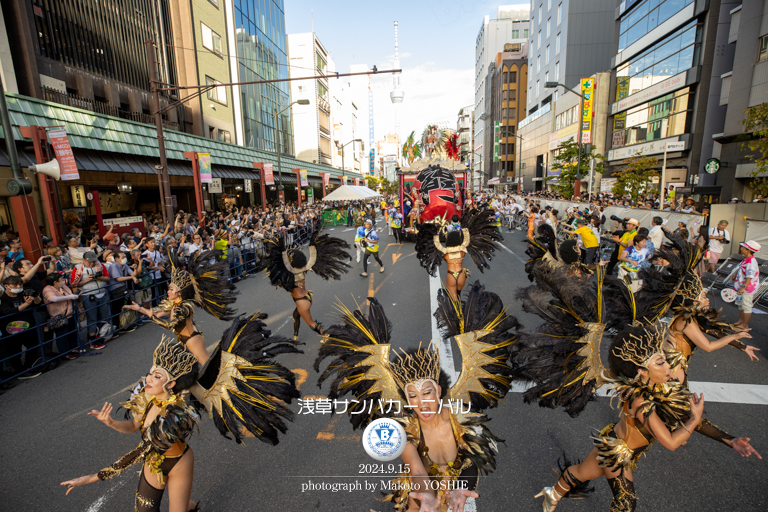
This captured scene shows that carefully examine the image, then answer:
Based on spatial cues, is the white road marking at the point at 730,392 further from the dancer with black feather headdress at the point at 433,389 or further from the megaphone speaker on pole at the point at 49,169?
the megaphone speaker on pole at the point at 49,169

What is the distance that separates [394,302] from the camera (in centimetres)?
812

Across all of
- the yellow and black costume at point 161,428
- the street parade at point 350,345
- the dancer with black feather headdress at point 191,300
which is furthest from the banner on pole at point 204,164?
the yellow and black costume at point 161,428

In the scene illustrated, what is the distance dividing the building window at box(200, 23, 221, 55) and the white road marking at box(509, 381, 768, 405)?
95.1 feet

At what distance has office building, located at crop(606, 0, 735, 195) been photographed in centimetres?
2194

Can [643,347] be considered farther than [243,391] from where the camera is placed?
No

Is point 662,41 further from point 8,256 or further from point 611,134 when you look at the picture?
point 8,256

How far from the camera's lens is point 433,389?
87.7 inches

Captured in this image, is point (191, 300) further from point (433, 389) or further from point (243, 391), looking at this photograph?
point (433, 389)

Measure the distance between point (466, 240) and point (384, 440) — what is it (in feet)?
18.4

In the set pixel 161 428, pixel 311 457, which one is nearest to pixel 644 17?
pixel 311 457

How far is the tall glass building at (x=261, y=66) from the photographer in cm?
3080

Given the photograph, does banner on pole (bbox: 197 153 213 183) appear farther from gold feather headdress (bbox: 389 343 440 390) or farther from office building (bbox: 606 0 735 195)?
office building (bbox: 606 0 735 195)

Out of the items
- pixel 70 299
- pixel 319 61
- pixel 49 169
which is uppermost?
pixel 319 61

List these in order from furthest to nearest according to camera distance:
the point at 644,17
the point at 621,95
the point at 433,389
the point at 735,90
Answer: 1. the point at 621,95
2. the point at 644,17
3. the point at 735,90
4. the point at 433,389
